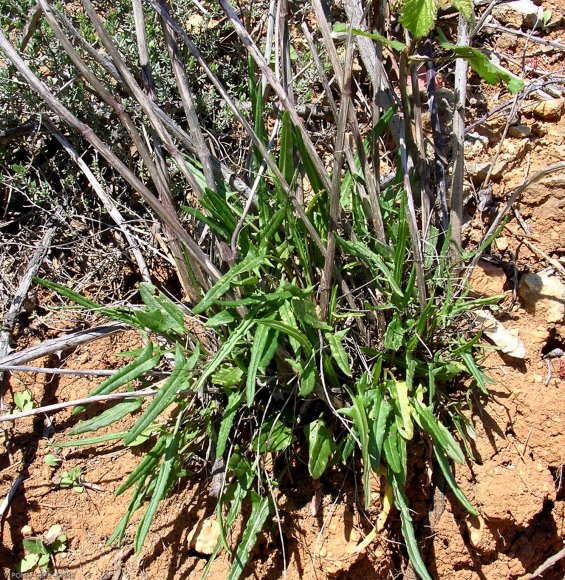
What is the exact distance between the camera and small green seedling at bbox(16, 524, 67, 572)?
6.08 feet

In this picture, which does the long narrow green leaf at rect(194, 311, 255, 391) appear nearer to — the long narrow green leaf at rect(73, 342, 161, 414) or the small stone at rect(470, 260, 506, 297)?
the long narrow green leaf at rect(73, 342, 161, 414)

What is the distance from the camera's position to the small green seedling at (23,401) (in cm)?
198

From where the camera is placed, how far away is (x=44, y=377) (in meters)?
2.04

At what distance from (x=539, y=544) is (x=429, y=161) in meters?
1.18

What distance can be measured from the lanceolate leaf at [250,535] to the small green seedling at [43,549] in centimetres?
55

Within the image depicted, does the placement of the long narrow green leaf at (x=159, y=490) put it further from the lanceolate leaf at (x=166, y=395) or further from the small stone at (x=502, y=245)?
the small stone at (x=502, y=245)

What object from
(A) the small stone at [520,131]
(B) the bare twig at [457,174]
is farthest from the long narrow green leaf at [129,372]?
(A) the small stone at [520,131]

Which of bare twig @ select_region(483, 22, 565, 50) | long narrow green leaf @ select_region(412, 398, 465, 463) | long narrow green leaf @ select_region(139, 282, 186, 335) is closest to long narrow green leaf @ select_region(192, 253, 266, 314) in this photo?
long narrow green leaf @ select_region(139, 282, 186, 335)

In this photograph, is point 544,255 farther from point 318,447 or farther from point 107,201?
point 107,201

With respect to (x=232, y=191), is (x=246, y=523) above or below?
below

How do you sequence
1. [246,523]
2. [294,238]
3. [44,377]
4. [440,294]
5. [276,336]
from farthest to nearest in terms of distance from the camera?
1. [44,377]
2. [440,294]
3. [246,523]
4. [294,238]
5. [276,336]

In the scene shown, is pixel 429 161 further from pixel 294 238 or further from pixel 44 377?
pixel 44 377

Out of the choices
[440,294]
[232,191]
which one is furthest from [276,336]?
[440,294]

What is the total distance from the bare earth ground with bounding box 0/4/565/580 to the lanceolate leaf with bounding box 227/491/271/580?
103 mm
